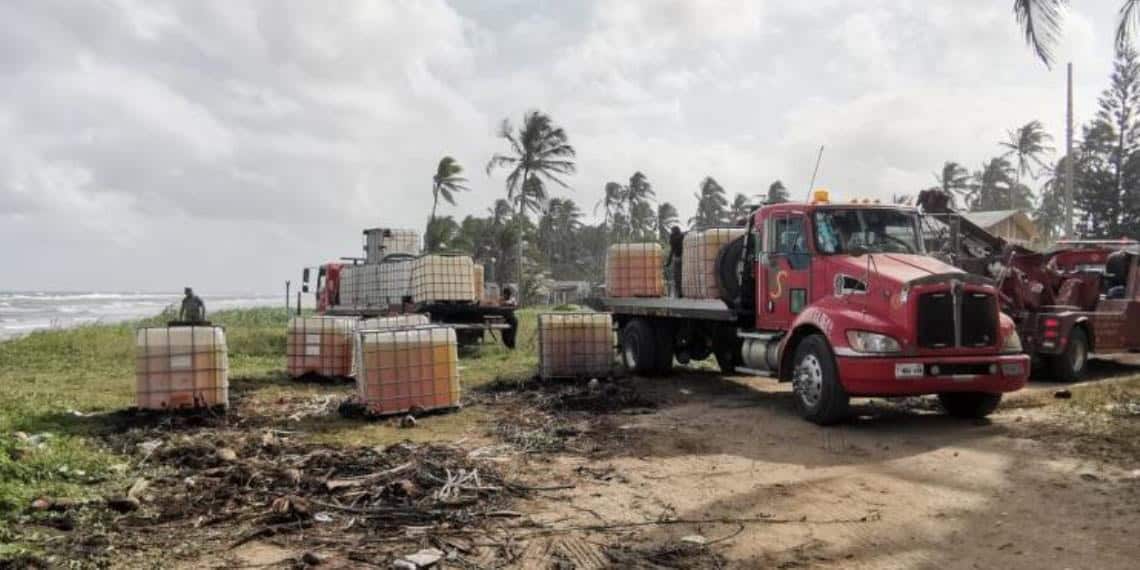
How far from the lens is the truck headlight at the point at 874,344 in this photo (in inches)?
335

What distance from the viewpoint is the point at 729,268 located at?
11977 millimetres

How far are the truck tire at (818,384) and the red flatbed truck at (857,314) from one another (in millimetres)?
13

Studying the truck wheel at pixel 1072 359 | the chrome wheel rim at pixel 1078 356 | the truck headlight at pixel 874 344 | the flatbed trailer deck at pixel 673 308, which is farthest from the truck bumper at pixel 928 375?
the chrome wheel rim at pixel 1078 356

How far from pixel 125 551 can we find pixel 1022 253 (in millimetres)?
14174

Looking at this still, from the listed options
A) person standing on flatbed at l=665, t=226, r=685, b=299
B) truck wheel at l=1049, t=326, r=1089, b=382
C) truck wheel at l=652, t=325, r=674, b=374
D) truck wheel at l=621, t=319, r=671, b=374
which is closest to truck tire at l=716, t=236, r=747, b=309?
person standing on flatbed at l=665, t=226, r=685, b=299

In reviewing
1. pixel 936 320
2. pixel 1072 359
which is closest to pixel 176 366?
pixel 936 320

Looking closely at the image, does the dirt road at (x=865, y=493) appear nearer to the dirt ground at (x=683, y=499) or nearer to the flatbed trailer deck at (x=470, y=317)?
the dirt ground at (x=683, y=499)

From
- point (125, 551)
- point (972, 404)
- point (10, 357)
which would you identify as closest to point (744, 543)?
point (125, 551)

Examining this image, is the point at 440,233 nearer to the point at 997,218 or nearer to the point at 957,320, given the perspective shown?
the point at 997,218

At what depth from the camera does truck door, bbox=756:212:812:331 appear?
10062 millimetres

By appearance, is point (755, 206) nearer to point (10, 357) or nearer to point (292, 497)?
point (292, 497)

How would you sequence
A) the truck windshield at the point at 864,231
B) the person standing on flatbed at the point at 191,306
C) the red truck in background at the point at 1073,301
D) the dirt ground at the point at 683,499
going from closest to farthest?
the dirt ground at the point at 683,499 < the truck windshield at the point at 864,231 < the red truck in background at the point at 1073,301 < the person standing on flatbed at the point at 191,306

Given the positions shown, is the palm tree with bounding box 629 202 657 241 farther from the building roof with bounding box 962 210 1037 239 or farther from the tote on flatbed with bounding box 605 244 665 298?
the tote on flatbed with bounding box 605 244 665 298

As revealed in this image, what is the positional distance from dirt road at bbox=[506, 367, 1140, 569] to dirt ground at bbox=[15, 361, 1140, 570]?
0.02 m
